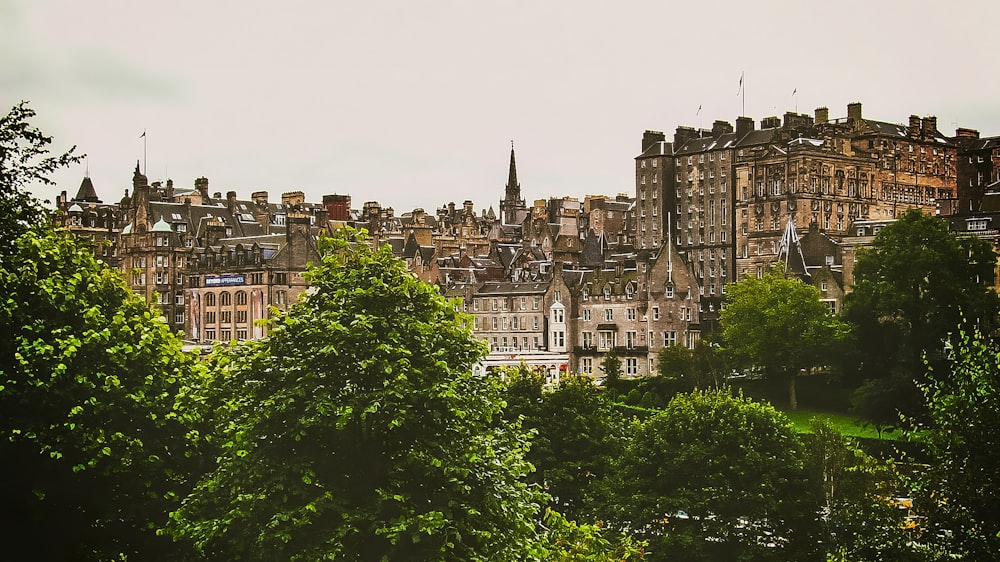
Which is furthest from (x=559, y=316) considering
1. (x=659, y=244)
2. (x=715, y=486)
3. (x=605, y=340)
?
(x=715, y=486)

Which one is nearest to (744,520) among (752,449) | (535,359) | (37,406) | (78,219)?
(752,449)

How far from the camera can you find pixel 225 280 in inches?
4774

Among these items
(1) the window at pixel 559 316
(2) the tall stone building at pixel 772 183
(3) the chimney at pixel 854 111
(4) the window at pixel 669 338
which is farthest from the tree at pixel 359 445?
(3) the chimney at pixel 854 111

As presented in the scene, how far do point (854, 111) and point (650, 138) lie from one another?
1998cm

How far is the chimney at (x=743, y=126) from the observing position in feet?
373

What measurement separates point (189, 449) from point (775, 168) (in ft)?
269

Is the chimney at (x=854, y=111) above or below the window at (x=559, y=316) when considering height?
above

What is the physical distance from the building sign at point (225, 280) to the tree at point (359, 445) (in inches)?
3619

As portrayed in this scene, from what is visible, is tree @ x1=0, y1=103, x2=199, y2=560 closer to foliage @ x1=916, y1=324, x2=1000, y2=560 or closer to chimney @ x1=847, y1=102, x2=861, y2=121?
foliage @ x1=916, y1=324, x2=1000, y2=560

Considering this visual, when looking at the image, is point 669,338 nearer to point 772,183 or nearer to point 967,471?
point 772,183

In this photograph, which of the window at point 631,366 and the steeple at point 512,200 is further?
the steeple at point 512,200

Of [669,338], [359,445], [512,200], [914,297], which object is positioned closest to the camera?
[359,445]

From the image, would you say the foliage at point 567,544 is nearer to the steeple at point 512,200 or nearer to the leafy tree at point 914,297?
the leafy tree at point 914,297

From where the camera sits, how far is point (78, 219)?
12512cm
